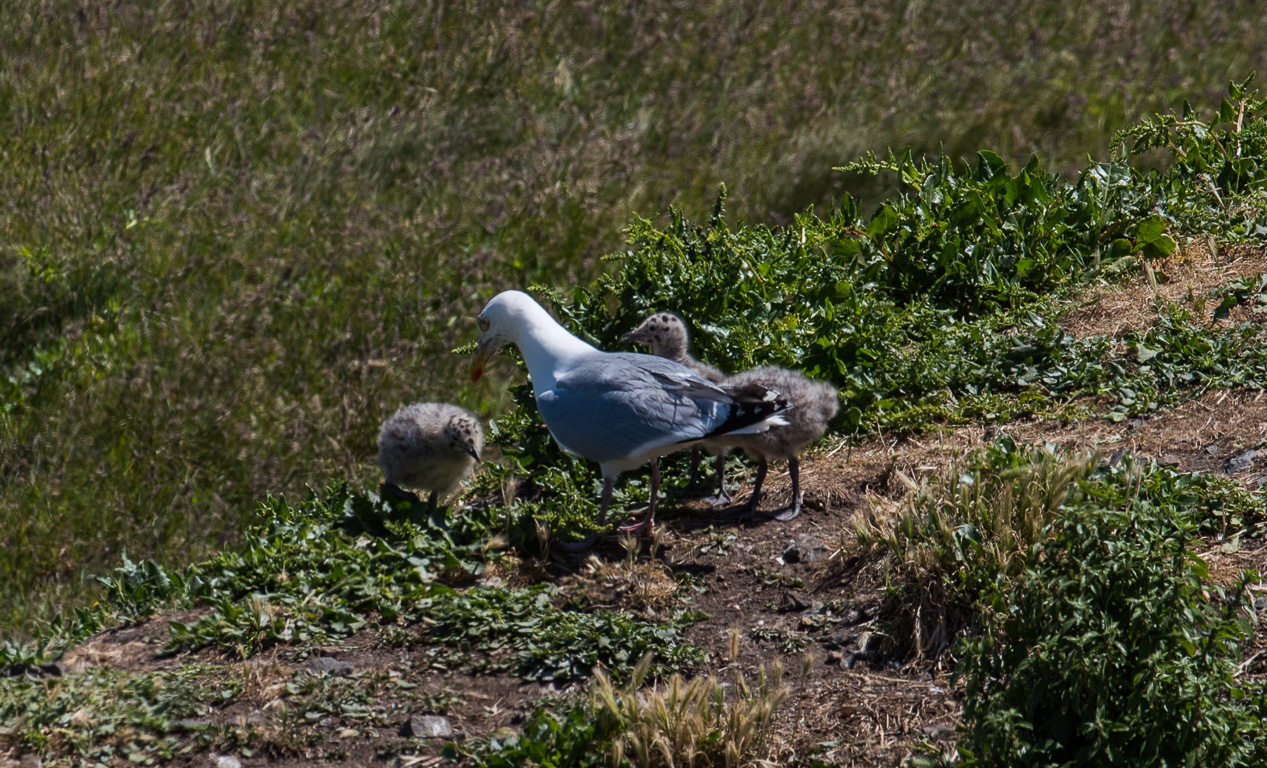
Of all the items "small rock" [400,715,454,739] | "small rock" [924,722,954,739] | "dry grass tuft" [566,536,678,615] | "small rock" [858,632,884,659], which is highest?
"small rock" [924,722,954,739]

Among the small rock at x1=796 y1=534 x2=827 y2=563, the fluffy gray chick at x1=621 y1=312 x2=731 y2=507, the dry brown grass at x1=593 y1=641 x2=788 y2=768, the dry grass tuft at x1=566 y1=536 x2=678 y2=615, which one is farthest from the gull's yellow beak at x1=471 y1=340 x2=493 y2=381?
the dry brown grass at x1=593 y1=641 x2=788 y2=768

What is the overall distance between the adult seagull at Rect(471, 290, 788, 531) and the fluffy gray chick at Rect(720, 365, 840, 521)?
8.5 inches

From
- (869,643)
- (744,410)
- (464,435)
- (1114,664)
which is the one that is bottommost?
(464,435)

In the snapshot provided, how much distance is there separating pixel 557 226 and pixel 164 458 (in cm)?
329

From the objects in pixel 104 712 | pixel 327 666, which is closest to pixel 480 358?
pixel 327 666

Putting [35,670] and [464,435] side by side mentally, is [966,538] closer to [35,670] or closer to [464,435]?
[464,435]

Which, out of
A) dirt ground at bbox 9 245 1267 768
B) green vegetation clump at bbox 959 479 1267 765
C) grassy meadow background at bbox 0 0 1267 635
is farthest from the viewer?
grassy meadow background at bbox 0 0 1267 635

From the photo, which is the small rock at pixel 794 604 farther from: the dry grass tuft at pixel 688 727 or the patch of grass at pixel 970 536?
the dry grass tuft at pixel 688 727

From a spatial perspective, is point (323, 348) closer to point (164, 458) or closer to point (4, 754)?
point (164, 458)

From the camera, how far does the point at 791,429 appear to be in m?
5.26

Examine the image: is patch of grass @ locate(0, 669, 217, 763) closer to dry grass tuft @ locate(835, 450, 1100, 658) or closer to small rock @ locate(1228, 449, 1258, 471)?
dry grass tuft @ locate(835, 450, 1100, 658)

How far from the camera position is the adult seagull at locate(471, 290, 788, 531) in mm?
4934

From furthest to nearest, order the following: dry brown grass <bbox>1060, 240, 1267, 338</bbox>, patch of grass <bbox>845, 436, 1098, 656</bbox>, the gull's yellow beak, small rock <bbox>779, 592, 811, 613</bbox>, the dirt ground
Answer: dry brown grass <bbox>1060, 240, 1267, 338</bbox> < the gull's yellow beak < small rock <bbox>779, 592, 811, 613</bbox> < patch of grass <bbox>845, 436, 1098, 656</bbox> < the dirt ground

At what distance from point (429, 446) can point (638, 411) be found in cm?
131
